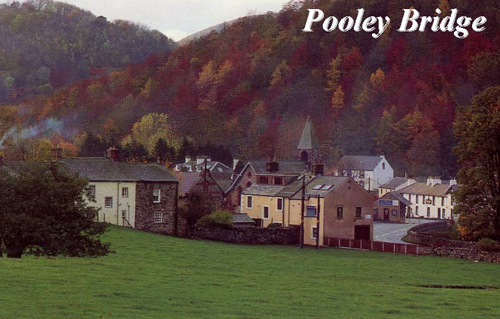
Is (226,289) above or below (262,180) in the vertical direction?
below

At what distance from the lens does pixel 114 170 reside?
82375mm

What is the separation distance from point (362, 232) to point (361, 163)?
265ft

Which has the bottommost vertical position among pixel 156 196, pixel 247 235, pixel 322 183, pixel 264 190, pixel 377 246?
pixel 377 246

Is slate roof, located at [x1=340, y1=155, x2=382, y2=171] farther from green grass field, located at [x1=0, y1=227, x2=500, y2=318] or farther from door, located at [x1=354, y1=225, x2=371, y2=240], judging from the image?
green grass field, located at [x1=0, y1=227, x2=500, y2=318]

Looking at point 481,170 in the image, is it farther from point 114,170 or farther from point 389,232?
point 114,170

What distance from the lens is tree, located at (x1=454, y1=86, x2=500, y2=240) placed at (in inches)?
2879

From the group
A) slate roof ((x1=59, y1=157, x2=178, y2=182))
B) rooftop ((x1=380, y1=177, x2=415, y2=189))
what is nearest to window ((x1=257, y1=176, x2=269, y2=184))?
slate roof ((x1=59, y1=157, x2=178, y2=182))

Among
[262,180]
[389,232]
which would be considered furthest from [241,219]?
[389,232]

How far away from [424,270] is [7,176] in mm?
26378

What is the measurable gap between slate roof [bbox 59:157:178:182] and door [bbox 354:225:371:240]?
691 inches

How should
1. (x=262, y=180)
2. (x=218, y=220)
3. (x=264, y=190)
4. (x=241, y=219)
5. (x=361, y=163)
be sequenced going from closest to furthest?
1. (x=218, y=220)
2. (x=241, y=219)
3. (x=264, y=190)
4. (x=262, y=180)
5. (x=361, y=163)

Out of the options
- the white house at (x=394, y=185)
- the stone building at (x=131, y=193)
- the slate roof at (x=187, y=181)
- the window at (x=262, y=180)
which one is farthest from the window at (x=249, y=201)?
the white house at (x=394, y=185)

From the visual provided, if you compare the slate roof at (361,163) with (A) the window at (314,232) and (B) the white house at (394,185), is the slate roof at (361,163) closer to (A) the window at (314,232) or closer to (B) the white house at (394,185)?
(B) the white house at (394,185)

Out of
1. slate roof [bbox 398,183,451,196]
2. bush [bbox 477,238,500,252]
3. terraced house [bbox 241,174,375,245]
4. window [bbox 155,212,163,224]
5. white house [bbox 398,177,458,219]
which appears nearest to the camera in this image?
bush [bbox 477,238,500,252]
